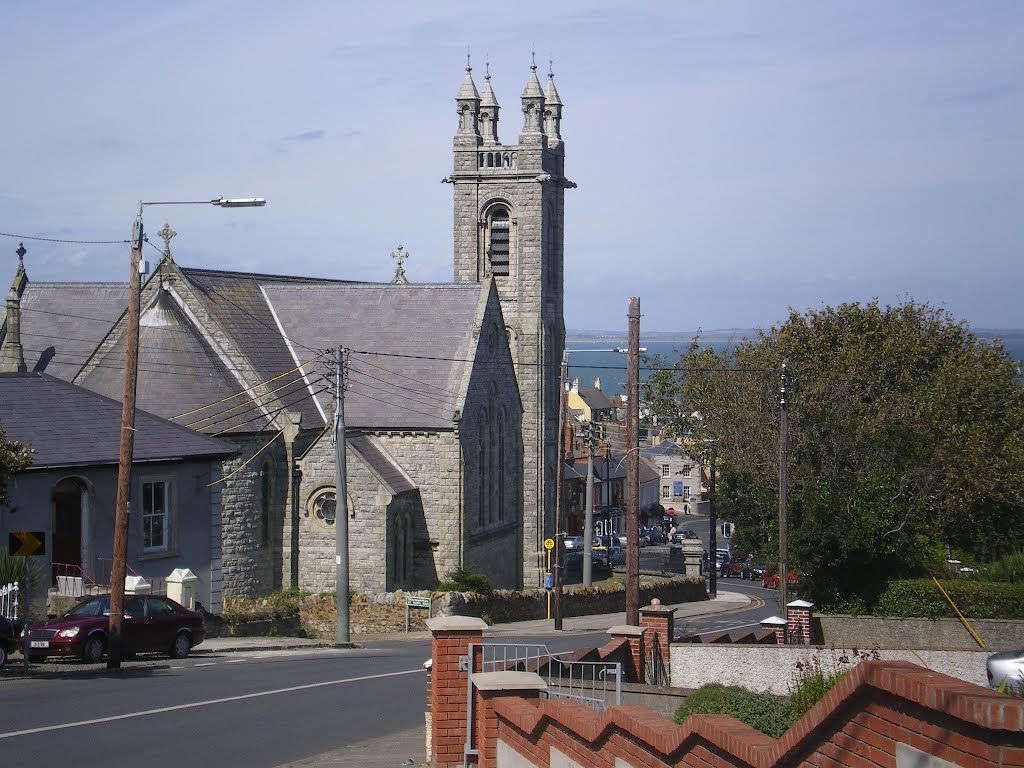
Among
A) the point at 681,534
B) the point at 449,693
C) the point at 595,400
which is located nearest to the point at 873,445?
the point at 449,693

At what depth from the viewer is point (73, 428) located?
3066 centimetres

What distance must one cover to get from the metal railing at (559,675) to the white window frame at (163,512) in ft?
56.8

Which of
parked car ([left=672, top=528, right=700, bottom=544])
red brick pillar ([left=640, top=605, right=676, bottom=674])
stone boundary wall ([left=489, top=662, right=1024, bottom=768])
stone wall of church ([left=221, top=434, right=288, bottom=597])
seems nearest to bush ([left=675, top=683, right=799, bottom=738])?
stone boundary wall ([left=489, top=662, right=1024, bottom=768])

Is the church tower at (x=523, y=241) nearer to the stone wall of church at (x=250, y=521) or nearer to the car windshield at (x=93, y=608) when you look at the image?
the stone wall of church at (x=250, y=521)

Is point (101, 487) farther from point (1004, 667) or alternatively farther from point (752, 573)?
point (752, 573)

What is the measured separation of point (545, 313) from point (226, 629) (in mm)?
33299

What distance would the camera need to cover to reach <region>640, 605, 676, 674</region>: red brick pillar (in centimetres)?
2102

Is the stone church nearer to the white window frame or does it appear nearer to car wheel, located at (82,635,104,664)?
the white window frame

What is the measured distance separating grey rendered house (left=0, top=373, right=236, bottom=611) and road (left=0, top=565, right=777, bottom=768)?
18.5 ft

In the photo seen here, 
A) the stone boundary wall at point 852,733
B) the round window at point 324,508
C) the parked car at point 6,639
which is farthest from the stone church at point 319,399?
the stone boundary wall at point 852,733

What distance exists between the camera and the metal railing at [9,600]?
2491 cm

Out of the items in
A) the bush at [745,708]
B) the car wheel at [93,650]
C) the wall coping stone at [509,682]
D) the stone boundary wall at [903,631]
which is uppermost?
the wall coping stone at [509,682]

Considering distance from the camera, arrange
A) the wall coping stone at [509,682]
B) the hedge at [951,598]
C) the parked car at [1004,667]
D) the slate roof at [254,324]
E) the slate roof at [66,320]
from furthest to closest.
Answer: the slate roof at [66,320] < the slate roof at [254,324] < the hedge at [951,598] < the parked car at [1004,667] < the wall coping stone at [509,682]

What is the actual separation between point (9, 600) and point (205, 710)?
368 inches
